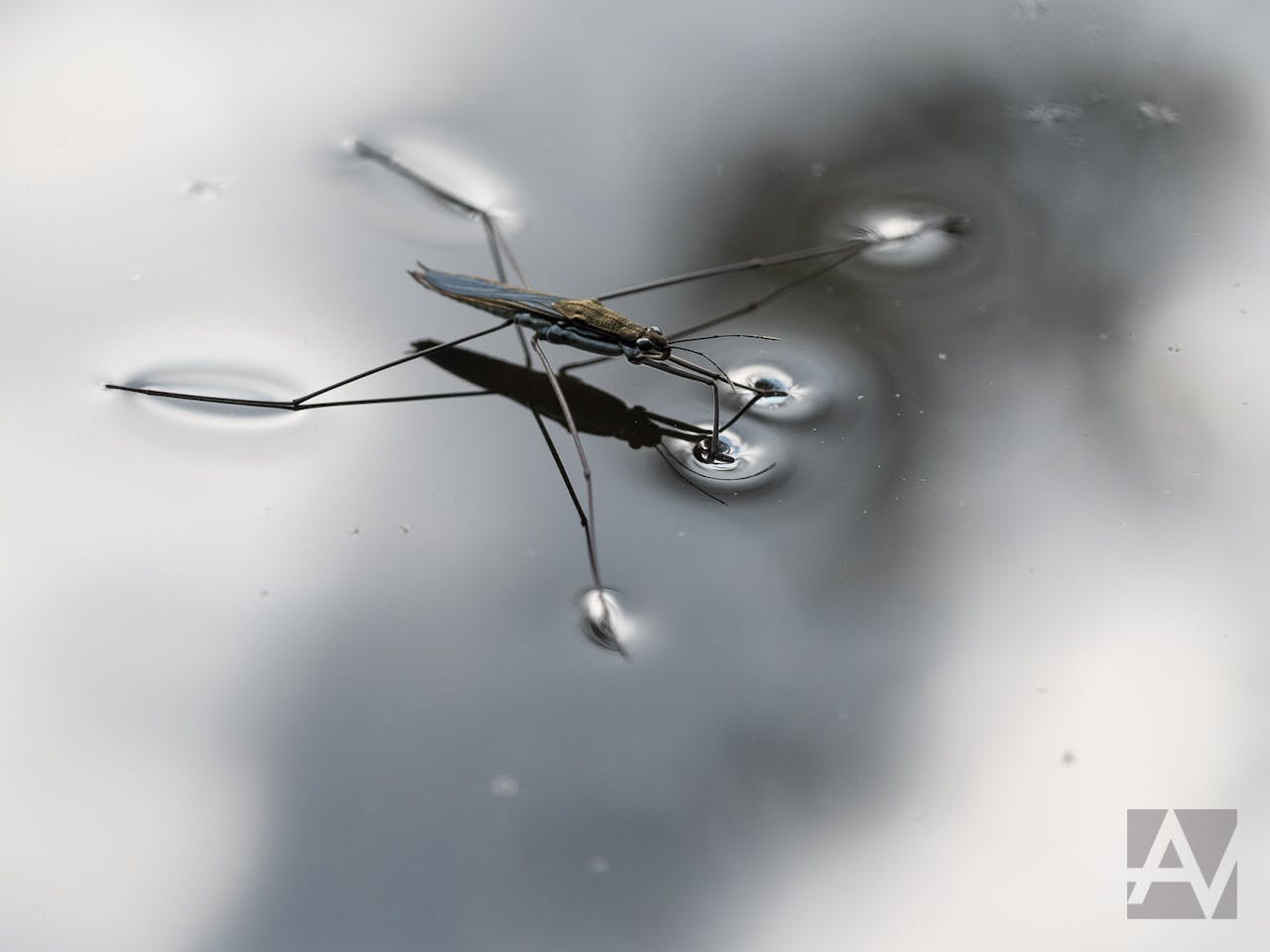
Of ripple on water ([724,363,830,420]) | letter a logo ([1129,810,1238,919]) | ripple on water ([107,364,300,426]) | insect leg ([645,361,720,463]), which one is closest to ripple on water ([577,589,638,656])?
insect leg ([645,361,720,463])

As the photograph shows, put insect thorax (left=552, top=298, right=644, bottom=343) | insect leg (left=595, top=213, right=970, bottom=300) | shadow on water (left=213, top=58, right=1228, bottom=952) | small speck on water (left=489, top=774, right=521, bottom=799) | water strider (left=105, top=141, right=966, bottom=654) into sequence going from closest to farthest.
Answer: shadow on water (left=213, top=58, right=1228, bottom=952) < small speck on water (left=489, top=774, right=521, bottom=799) < water strider (left=105, top=141, right=966, bottom=654) < insect thorax (left=552, top=298, right=644, bottom=343) < insect leg (left=595, top=213, right=970, bottom=300)

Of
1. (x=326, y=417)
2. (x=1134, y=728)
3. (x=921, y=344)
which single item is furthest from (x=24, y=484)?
(x=1134, y=728)

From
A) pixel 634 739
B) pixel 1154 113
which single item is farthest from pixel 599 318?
pixel 1154 113

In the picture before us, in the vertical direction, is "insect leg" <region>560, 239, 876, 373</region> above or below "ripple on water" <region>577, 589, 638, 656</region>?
above

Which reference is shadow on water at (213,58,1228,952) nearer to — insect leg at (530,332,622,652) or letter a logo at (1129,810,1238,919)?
insect leg at (530,332,622,652)

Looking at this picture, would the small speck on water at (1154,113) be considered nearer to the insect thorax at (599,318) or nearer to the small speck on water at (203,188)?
the insect thorax at (599,318)

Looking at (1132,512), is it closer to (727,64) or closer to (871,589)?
(871,589)

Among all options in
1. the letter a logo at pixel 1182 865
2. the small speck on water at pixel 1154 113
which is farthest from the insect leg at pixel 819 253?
the letter a logo at pixel 1182 865
